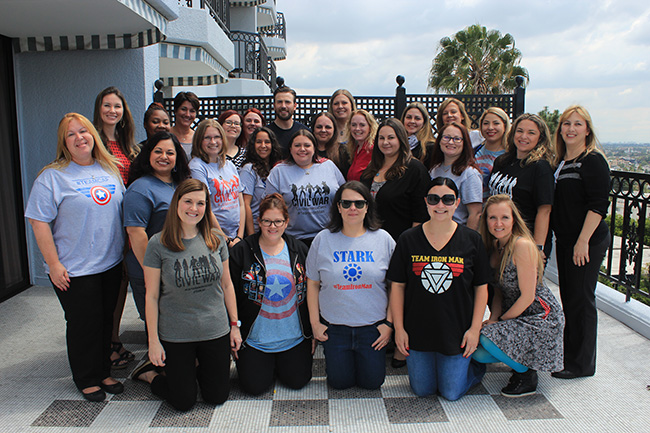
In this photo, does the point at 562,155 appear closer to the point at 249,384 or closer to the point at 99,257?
the point at 249,384

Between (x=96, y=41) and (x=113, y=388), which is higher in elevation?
(x=96, y=41)

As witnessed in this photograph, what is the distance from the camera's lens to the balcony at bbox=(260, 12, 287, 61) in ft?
83.0

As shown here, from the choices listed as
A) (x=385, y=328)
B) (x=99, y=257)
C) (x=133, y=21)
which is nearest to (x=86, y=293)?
(x=99, y=257)

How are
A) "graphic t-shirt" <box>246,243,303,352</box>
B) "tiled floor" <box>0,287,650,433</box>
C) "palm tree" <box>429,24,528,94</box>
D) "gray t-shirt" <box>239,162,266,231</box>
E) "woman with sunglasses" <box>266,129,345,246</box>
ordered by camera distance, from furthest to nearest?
"palm tree" <box>429,24,528,94</box>, "gray t-shirt" <box>239,162,266,231</box>, "woman with sunglasses" <box>266,129,345,246</box>, "graphic t-shirt" <box>246,243,303,352</box>, "tiled floor" <box>0,287,650,433</box>

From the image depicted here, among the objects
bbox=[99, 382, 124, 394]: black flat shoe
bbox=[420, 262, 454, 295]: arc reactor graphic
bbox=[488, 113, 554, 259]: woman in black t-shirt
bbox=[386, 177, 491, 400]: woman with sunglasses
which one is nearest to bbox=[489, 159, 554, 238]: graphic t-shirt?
bbox=[488, 113, 554, 259]: woman in black t-shirt

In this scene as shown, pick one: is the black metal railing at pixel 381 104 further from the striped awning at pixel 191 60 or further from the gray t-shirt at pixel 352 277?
the gray t-shirt at pixel 352 277

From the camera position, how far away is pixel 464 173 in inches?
135

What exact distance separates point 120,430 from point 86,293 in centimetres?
85

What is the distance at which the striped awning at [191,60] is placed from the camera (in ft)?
19.6

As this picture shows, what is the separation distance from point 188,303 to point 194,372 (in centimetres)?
45

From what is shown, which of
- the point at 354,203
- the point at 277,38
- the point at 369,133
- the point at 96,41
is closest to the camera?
the point at 354,203

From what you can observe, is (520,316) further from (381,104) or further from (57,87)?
(57,87)

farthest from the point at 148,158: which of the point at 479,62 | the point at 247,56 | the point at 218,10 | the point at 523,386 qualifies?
the point at 479,62

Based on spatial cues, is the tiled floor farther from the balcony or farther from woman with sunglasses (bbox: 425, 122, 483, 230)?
the balcony
